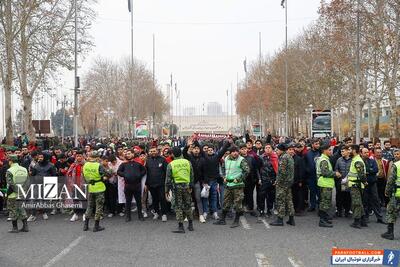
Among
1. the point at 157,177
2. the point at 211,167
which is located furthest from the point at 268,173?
the point at 157,177

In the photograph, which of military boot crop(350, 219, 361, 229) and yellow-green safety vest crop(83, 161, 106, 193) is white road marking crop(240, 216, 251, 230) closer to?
military boot crop(350, 219, 361, 229)

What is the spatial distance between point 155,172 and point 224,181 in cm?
167

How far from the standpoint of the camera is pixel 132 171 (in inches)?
470

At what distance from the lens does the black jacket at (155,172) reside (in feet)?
39.7

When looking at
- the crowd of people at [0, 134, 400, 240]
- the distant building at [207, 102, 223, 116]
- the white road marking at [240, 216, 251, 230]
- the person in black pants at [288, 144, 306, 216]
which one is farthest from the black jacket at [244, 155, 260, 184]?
the distant building at [207, 102, 223, 116]

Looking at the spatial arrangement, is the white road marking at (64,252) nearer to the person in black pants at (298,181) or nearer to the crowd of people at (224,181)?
the crowd of people at (224,181)

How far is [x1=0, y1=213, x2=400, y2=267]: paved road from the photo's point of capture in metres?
8.17

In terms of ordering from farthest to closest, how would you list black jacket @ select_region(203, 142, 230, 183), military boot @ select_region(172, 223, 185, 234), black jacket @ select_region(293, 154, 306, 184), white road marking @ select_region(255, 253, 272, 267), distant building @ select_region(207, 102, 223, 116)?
distant building @ select_region(207, 102, 223, 116), black jacket @ select_region(293, 154, 306, 184), black jacket @ select_region(203, 142, 230, 183), military boot @ select_region(172, 223, 185, 234), white road marking @ select_region(255, 253, 272, 267)

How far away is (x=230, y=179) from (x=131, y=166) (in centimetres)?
239

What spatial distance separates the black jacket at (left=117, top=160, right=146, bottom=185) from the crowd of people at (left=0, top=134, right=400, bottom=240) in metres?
0.02

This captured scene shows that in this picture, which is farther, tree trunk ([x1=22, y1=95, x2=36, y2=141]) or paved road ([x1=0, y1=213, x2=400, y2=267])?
tree trunk ([x1=22, y1=95, x2=36, y2=141])

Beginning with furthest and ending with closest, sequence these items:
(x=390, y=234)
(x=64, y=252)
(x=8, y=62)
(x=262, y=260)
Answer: (x=8, y=62)
(x=390, y=234)
(x=64, y=252)
(x=262, y=260)

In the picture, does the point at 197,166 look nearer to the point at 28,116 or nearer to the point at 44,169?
the point at 44,169

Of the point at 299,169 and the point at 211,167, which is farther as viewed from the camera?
the point at 299,169
